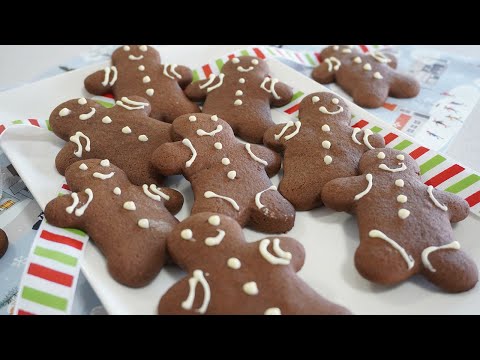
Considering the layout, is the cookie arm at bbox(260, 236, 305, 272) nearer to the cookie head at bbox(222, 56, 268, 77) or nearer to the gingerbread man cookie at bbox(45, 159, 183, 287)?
the gingerbread man cookie at bbox(45, 159, 183, 287)

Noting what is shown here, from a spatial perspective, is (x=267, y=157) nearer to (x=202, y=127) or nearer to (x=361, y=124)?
(x=202, y=127)

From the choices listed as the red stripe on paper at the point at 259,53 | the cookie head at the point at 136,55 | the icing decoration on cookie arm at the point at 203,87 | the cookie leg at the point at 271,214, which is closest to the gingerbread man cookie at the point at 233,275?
the cookie leg at the point at 271,214

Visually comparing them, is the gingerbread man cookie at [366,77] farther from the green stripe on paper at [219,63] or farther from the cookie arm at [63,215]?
the cookie arm at [63,215]

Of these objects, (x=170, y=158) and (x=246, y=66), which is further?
(x=246, y=66)

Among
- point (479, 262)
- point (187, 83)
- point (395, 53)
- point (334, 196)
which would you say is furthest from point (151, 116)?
point (395, 53)

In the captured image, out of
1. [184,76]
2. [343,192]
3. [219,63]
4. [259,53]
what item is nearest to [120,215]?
[343,192]
